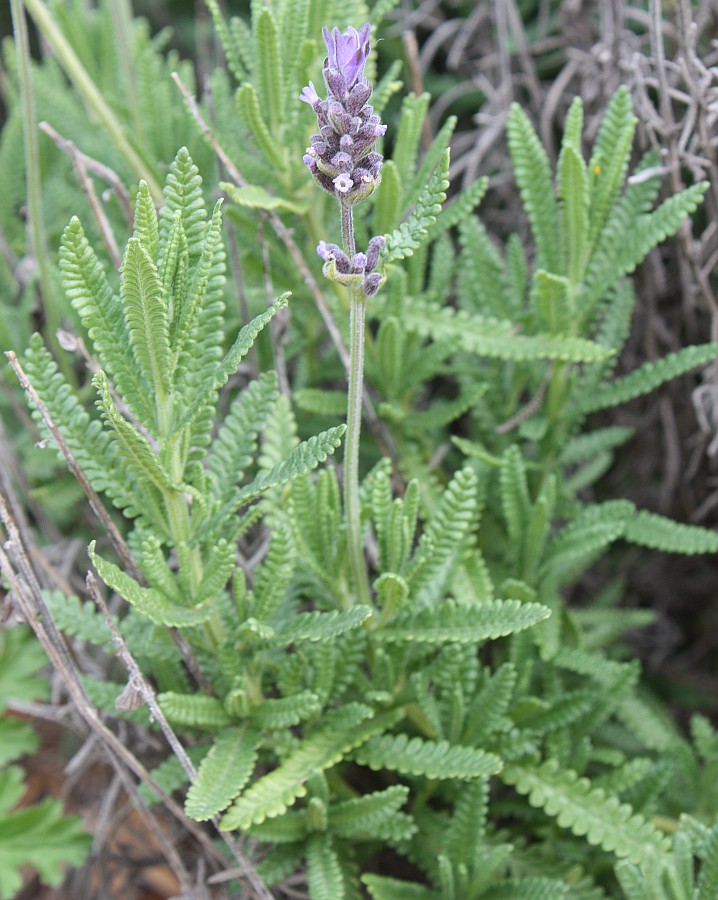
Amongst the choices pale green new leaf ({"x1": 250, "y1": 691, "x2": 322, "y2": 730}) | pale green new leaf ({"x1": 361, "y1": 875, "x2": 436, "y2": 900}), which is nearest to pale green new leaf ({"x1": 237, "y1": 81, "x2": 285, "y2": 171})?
pale green new leaf ({"x1": 250, "y1": 691, "x2": 322, "y2": 730})

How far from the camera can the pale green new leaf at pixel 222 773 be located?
120cm

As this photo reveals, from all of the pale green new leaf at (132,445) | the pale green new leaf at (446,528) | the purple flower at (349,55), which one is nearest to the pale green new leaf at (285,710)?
the pale green new leaf at (446,528)

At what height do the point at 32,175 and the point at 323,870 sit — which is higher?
the point at 32,175

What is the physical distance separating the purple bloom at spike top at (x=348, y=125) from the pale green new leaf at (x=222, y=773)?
0.75 m

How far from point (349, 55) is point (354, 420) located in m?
0.41

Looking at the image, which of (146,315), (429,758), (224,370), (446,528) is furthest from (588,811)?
(146,315)

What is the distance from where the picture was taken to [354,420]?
118 centimetres

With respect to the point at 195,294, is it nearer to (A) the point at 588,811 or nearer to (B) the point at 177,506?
(B) the point at 177,506

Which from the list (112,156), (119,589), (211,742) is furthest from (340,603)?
(112,156)

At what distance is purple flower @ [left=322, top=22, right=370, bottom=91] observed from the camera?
1.03 meters

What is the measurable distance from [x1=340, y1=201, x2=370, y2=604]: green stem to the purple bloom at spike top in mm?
34

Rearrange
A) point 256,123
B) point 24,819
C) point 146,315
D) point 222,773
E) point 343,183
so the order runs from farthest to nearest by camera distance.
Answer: point 24,819, point 256,123, point 222,773, point 146,315, point 343,183

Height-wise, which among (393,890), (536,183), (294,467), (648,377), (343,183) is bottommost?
(393,890)

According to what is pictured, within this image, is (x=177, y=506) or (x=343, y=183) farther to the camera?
(x=177, y=506)
